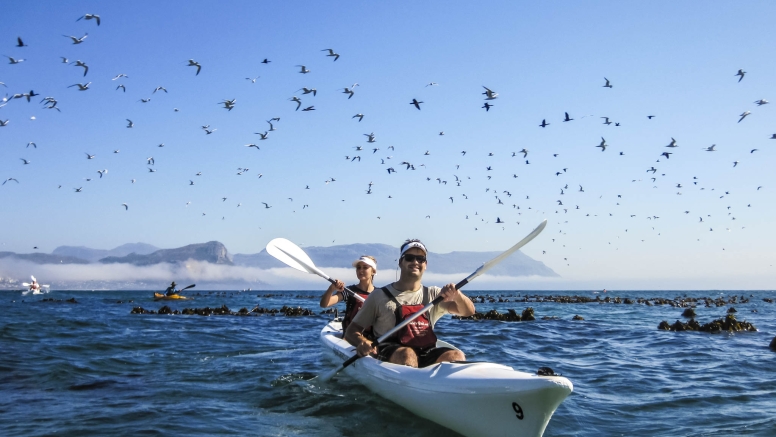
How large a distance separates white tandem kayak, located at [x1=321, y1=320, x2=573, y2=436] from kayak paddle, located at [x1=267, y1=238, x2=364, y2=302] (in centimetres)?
440

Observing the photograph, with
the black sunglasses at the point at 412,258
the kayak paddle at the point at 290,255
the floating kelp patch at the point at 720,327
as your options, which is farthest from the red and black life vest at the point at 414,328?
the floating kelp patch at the point at 720,327

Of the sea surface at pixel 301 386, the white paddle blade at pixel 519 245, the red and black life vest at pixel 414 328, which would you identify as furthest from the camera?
the white paddle blade at pixel 519 245

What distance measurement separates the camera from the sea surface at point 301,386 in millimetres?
6637

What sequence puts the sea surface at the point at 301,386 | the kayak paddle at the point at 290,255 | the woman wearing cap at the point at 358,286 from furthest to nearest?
1. the kayak paddle at the point at 290,255
2. the woman wearing cap at the point at 358,286
3. the sea surface at the point at 301,386

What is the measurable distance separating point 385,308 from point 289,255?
201 inches

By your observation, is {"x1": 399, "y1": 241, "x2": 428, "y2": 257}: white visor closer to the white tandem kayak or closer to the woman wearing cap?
the white tandem kayak

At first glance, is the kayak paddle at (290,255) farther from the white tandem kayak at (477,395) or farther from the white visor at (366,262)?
the white tandem kayak at (477,395)

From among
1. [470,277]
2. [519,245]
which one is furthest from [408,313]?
[519,245]

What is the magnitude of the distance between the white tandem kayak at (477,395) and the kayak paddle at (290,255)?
4.40 meters

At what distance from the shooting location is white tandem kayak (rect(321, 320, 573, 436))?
5004mm

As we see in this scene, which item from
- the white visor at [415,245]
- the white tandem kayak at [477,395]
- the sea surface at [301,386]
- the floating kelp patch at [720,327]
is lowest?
the sea surface at [301,386]

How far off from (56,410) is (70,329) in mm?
11505

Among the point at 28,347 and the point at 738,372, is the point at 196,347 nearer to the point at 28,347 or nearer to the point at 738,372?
the point at 28,347

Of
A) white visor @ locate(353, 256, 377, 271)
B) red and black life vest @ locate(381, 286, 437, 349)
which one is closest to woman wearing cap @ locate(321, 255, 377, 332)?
white visor @ locate(353, 256, 377, 271)
